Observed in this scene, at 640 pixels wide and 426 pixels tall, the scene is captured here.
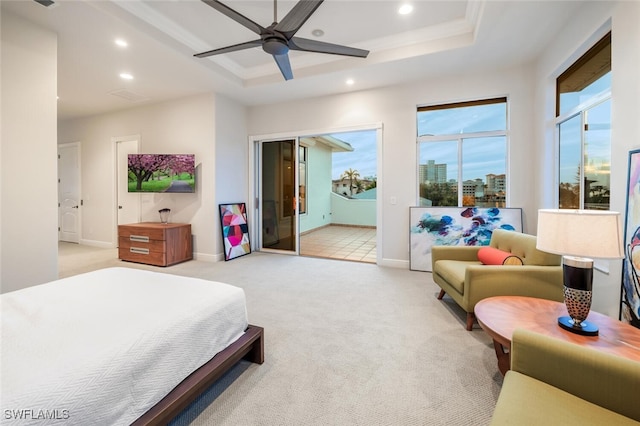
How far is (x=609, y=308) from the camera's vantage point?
2244 millimetres

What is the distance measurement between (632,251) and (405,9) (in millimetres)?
3006

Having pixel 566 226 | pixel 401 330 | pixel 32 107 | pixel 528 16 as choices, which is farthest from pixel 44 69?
pixel 528 16

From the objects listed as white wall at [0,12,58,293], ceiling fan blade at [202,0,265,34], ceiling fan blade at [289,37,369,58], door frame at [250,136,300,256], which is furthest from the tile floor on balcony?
ceiling fan blade at [202,0,265,34]

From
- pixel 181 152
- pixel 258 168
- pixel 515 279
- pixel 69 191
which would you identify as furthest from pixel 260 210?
pixel 69 191

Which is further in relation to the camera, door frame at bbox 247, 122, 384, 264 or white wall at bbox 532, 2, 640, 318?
door frame at bbox 247, 122, 384, 264

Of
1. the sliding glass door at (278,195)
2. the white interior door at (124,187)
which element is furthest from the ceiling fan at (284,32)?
the white interior door at (124,187)

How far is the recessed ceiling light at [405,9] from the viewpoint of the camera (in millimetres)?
2965

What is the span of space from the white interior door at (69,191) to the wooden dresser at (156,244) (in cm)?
264

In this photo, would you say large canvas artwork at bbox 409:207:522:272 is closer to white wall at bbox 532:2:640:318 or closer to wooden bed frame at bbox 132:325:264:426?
white wall at bbox 532:2:640:318

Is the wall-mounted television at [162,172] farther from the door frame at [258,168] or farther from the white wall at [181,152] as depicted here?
the door frame at [258,168]

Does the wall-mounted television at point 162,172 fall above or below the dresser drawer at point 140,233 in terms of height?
above

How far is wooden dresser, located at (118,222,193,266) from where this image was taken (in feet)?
14.7

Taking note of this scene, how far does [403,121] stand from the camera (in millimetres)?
4426

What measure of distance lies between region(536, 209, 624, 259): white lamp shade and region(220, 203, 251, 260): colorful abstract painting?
4559mm
